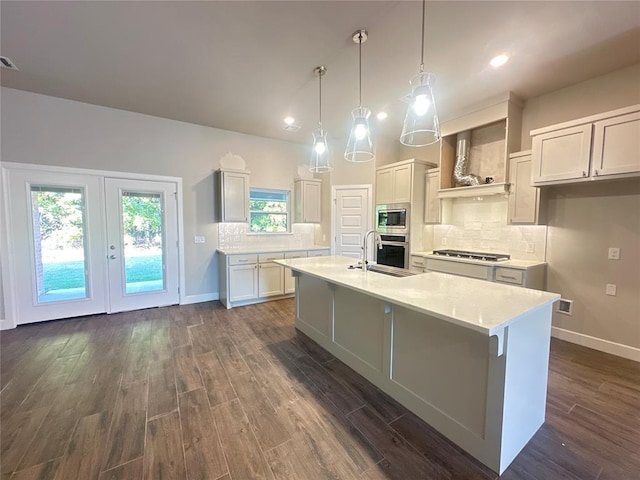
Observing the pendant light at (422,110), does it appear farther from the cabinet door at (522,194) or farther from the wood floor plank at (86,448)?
Result: the wood floor plank at (86,448)

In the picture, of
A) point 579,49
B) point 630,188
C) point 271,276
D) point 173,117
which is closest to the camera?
point 579,49

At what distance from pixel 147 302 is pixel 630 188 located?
627cm

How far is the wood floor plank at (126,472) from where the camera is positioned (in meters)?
1.45

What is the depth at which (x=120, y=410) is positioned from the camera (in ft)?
6.49

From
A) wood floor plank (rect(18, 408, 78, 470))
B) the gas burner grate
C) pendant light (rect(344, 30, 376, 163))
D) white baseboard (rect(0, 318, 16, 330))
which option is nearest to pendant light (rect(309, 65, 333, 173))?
pendant light (rect(344, 30, 376, 163))

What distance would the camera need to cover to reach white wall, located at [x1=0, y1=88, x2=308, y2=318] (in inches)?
133

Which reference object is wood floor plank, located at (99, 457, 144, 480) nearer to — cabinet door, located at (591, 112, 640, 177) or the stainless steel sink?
the stainless steel sink

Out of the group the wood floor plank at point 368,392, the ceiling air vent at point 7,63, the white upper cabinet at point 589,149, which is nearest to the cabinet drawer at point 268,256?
the wood floor plank at point 368,392

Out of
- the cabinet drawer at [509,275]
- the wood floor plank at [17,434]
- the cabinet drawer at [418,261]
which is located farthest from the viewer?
the cabinet drawer at [418,261]

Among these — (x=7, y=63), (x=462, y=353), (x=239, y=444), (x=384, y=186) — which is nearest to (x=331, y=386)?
(x=239, y=444)

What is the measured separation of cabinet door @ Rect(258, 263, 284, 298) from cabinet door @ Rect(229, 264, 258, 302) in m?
0.09

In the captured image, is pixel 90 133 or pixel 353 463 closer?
pixel 353 463

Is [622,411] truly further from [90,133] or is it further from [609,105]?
[90,133]

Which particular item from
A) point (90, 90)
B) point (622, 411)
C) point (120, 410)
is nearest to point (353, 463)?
point (120, 410)
